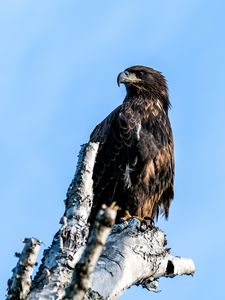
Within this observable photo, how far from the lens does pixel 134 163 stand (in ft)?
29.1

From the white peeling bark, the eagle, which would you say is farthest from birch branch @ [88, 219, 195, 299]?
the eagle

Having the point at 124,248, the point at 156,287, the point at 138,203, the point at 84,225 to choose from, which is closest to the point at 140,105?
the point at 138,203

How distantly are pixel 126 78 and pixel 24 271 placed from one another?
7.51 meters

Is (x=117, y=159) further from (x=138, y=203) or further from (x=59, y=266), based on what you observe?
(x=59, y=266)

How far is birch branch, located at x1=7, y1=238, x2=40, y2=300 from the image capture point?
3014mm

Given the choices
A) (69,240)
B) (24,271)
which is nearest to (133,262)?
(69,240)

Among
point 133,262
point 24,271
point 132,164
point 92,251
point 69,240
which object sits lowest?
point 92,251

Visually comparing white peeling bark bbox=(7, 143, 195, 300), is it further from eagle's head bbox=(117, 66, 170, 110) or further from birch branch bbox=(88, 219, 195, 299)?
eagle's head bbox=(117, 66, 170, 110)

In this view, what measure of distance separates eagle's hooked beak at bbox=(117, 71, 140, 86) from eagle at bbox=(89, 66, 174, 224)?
700 millimetres

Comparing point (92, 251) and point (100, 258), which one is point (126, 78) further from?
point (92, 251)

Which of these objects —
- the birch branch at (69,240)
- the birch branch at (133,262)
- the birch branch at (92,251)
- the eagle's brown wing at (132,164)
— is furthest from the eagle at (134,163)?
the birch branch at (92,251)

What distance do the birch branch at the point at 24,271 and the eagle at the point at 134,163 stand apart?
4.96 meters

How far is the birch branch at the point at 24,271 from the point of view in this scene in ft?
9.89

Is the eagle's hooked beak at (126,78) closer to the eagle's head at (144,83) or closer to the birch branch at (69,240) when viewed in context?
the eagle's head at (144,83)
